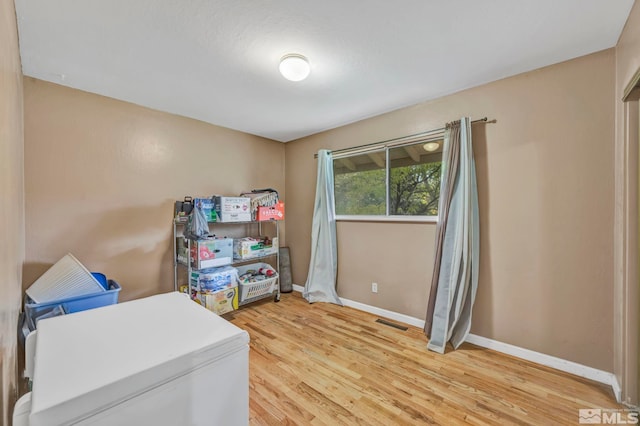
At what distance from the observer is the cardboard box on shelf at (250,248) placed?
3.11 metres

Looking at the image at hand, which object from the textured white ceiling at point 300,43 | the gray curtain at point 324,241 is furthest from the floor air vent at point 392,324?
the textured white ceiling at point 300,43

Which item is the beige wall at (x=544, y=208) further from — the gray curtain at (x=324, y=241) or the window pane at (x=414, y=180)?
the gray curtain at (x=324, y=241)

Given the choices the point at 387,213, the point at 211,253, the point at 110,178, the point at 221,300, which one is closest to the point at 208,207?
the point at 211,253

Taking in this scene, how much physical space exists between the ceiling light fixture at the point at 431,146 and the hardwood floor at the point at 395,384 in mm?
1876

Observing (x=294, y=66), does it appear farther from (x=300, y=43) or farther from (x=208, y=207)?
(x=208, y=207)

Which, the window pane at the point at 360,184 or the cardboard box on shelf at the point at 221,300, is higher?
the window pane at the point at 360,184

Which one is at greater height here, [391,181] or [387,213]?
Answer: [391,181]

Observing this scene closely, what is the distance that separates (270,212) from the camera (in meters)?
3.31

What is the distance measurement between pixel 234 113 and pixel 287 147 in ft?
4.15

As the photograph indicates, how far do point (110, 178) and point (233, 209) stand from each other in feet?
3.86

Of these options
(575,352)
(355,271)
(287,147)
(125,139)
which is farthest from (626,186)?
(125,139)

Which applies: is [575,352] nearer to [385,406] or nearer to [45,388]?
[385,406]

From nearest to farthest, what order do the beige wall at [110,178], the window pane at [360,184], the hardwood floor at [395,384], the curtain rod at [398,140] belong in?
the hardwood floor at [395,384], the beige wall at [110,178], the curtain rod at [398,140], the window pane at [360,184]

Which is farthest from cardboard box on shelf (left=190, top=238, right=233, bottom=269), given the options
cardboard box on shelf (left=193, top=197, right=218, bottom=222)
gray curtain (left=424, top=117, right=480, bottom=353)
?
gray curtain (left=424, top=117, right=480, bottom=353)
